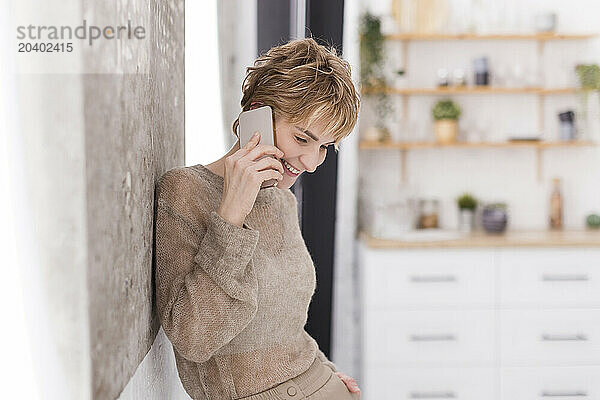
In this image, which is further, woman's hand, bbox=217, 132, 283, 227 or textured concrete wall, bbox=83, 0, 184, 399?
woman's hand, bbox=217, 132, 283, 227

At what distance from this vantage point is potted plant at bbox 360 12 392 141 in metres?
3.60

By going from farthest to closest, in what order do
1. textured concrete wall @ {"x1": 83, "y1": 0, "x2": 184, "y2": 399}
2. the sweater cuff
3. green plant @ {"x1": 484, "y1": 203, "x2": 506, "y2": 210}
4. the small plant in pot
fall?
green plant @ {"x1": 484, "y1": 203, "x2": 506, "y2": 210} < the small plant in pot < the sweater cuff < textured concrete wall @ {"x1": 83, "y1": 0, "x2": 184, "y2": 399}

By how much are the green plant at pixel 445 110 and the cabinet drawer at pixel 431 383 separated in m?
1.21

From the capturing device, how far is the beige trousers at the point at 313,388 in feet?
3.98

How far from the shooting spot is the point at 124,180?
842mm

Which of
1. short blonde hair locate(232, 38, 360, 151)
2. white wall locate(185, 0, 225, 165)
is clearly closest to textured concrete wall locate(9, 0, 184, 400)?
short blonde hair locate(232, 38, 360, 151)

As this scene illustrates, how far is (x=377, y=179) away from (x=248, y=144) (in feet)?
8.99

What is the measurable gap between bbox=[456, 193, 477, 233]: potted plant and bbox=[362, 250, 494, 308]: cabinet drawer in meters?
0.47

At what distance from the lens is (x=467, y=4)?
3783 mm

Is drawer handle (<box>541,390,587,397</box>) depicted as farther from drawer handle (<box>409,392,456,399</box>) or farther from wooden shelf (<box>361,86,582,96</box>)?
wooden shelf (<box>361,86,582,96</box>)

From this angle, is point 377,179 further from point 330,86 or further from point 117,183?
point 117,183

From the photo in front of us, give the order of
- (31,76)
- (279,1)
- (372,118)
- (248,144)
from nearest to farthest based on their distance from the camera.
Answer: (31,76) < (248,144) < (279,1) < (372,118)

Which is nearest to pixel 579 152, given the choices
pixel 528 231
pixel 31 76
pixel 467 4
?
pixel 528 231

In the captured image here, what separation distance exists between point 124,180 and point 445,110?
119 inches
